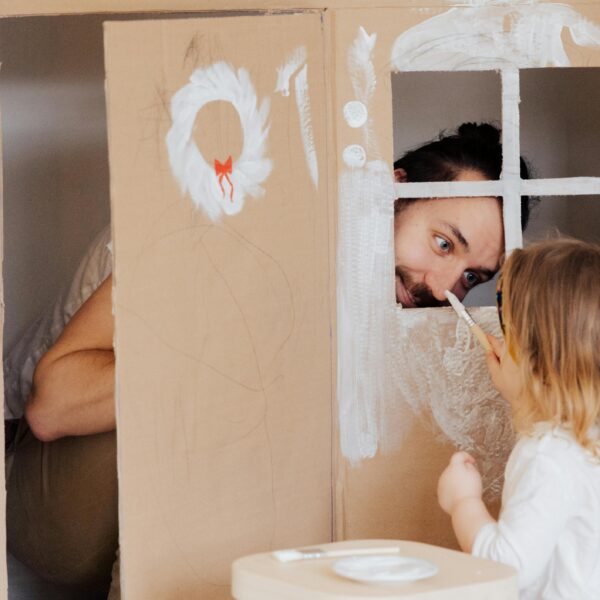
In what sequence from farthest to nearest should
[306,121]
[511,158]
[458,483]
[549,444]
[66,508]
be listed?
[66,508], [511,158], [306,121], [458,483], [549,444]

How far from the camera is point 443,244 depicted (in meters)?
2.15

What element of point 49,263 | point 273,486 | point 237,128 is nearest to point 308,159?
point 237,128

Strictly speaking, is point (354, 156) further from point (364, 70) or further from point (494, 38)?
point (494, 38)

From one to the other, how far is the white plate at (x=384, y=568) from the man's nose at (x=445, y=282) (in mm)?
718

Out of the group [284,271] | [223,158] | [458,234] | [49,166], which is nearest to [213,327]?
[284,271]

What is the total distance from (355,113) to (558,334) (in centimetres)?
61

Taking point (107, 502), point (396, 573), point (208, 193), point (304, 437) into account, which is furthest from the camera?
point (107, 502)

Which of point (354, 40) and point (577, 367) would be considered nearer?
point (577, 367)

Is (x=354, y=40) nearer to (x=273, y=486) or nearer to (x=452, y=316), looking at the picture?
(x=452, y=316)

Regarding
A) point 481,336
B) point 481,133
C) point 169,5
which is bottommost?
point 481,336

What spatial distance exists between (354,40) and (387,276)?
0.44 m

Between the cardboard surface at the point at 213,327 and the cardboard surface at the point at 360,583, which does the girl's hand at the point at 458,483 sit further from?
the cardboard surface at the point at 213,327

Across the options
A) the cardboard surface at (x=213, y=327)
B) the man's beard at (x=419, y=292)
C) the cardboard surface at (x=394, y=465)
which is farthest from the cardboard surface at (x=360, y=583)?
the man's beard at (x=419, y=292)

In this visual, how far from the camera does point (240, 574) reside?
4.87 feet
